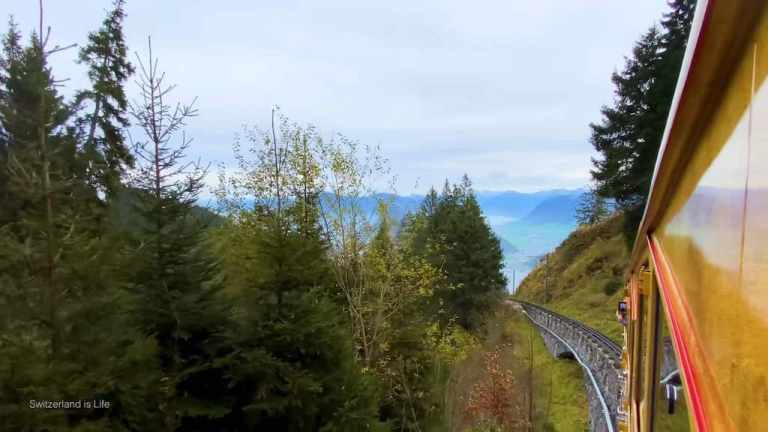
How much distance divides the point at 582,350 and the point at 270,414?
54.0ft

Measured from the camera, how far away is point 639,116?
18328mm

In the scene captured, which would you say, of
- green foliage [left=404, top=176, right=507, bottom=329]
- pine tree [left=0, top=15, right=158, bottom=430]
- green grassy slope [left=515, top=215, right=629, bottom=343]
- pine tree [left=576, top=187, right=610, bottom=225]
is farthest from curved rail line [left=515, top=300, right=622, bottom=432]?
pine tree [left=576, top=187, right=610, bottom=225]

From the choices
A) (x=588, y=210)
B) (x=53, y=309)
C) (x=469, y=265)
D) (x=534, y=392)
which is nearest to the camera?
(x=53, y=309)

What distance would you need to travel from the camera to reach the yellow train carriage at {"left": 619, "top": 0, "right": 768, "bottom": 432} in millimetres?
728

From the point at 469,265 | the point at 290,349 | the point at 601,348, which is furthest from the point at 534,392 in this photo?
the point at 469,265

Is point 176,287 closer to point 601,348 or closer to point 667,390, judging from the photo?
point 667,390

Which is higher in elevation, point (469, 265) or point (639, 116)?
point (639, 116)

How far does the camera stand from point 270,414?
6227 millimetres

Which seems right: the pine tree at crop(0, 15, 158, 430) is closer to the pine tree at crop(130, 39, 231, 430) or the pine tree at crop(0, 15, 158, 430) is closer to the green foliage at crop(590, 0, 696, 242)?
the pine tree at crop(130, 39, 231, 430)

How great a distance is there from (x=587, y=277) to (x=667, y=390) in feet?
129

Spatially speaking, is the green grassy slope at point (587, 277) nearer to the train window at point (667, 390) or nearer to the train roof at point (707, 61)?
the train window at point (667, 390)

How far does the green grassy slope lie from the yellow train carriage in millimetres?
21566

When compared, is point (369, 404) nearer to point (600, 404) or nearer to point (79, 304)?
point (79, 304)

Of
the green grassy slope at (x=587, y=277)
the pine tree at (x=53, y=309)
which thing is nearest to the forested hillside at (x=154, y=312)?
the pine tree at (x=53, y=309)
